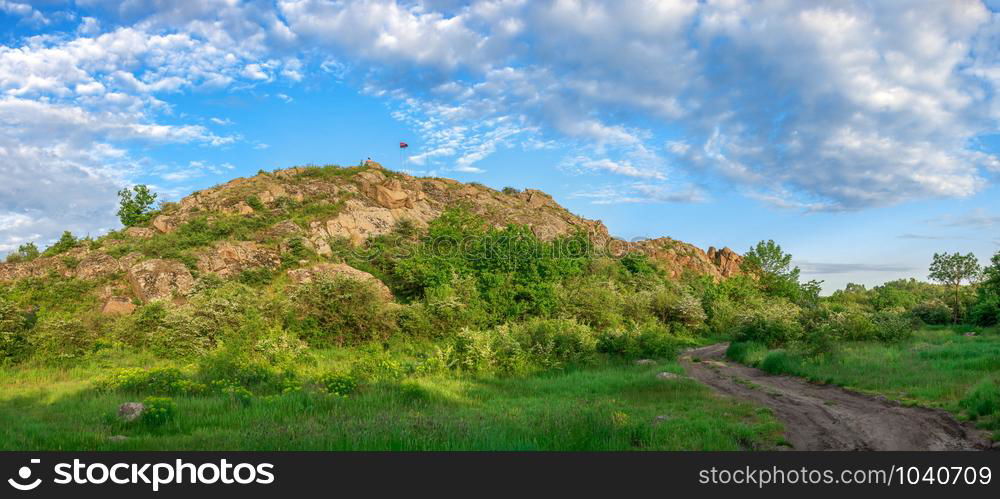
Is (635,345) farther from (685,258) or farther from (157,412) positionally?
(685,258)

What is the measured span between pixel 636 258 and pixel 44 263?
52.7m

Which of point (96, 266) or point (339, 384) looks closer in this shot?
point (339, 384)

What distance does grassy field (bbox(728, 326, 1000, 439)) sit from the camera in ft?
41.4

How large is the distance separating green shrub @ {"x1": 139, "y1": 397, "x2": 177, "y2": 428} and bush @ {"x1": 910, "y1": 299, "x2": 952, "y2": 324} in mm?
61932

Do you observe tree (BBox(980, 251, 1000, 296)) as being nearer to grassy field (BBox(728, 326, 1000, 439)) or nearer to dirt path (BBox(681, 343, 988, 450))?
grassy field (BBox(728, 326, 1000, 439))

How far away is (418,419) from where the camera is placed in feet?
37.7

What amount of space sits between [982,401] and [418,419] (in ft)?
40.5

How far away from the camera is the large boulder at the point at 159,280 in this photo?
36.4m

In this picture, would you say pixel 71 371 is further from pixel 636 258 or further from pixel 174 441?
pixel 636 258

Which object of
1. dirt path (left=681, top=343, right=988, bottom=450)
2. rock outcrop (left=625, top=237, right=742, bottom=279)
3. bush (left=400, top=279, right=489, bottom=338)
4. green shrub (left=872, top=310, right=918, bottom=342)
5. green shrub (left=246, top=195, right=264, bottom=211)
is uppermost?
green shrub (left=246, top=195, right=264, bottom=211)

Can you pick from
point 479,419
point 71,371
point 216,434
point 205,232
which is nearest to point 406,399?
point 479,419

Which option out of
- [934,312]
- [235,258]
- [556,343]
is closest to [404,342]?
[556,343]

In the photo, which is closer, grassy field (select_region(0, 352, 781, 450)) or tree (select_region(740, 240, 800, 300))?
grassy field (select_region(0, 352, 781, 450))

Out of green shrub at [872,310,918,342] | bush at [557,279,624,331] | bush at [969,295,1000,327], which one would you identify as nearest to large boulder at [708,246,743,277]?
bush at [969,295,1000,327]
